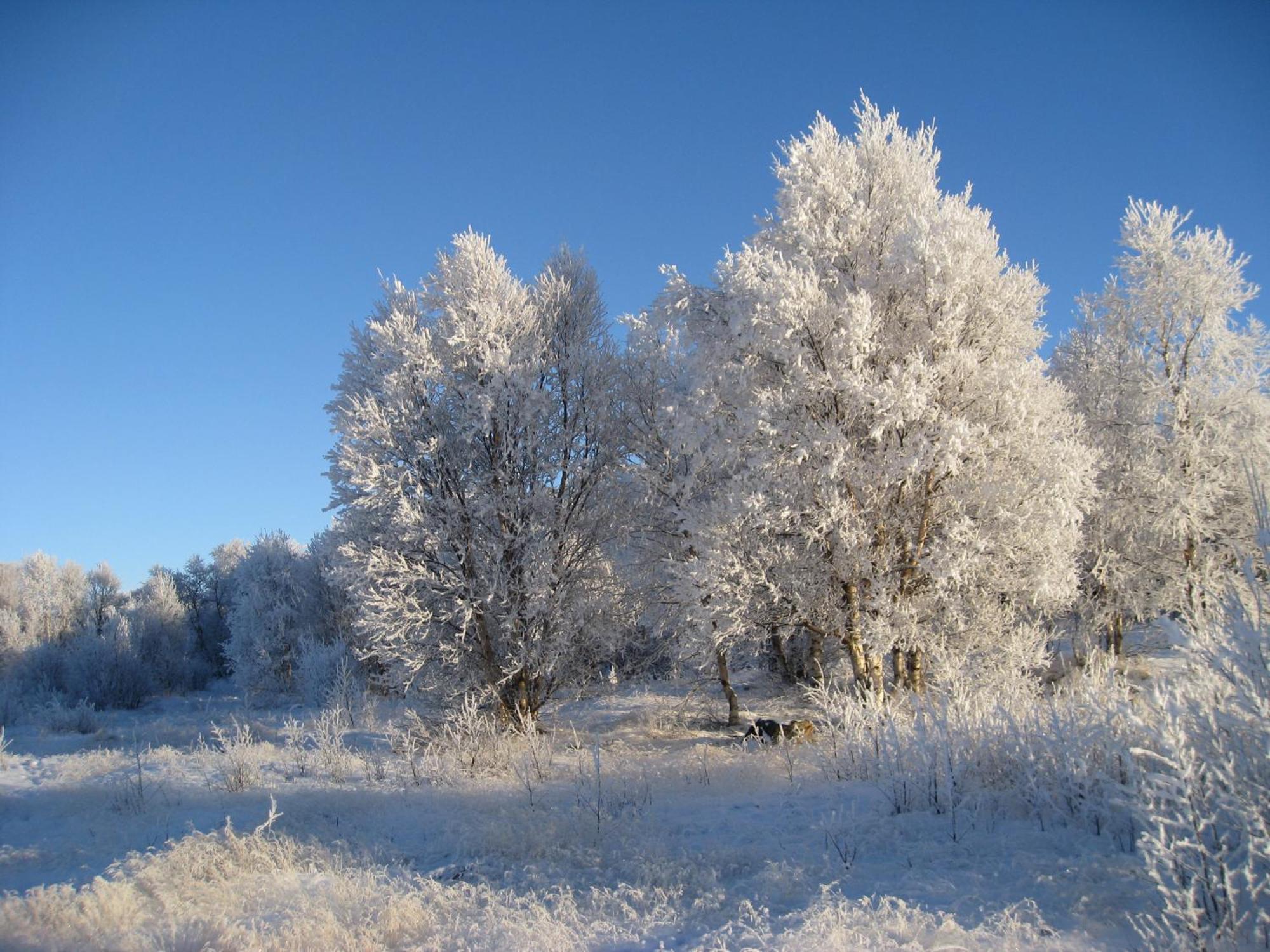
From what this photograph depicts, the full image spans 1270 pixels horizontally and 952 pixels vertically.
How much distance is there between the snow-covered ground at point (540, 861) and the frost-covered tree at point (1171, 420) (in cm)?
1158

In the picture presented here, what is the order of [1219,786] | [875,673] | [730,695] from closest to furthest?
[1219,786] < [875,673] < [730,695]

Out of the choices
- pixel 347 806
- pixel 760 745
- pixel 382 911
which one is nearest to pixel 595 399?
pixel 760 745

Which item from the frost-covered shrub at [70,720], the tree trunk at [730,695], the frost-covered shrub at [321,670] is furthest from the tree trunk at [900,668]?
the frost-covered shrub at [70,720]

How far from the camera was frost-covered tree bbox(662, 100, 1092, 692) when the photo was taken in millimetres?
9477

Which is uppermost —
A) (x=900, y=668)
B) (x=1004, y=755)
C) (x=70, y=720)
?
(x=900, y=668)

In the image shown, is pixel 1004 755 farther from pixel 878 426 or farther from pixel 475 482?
pixel 475 482

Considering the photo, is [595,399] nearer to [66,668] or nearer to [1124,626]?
[1124,626]

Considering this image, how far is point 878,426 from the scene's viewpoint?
8766 mm

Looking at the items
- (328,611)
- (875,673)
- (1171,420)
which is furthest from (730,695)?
(328,611)

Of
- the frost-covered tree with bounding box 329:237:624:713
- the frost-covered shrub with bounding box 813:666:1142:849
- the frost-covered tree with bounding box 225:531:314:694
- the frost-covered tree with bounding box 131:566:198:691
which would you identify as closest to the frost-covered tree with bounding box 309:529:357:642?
the frost-covered tree with bounding box 225:531:314:694

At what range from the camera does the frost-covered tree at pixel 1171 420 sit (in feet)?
48.7

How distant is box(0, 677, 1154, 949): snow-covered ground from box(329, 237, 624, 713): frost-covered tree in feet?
7.77

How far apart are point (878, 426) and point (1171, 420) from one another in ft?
36.7

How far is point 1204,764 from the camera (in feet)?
11.9
